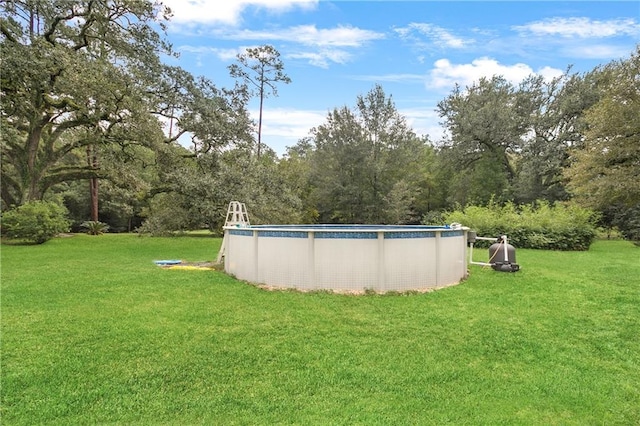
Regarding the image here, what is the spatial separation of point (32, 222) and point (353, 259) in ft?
38.0

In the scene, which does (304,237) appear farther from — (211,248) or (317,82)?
(317,82)

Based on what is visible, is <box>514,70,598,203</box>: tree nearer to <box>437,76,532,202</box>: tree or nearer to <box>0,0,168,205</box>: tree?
<box>437,76,532,202</box>: tree

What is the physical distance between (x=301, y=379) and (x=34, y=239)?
13543 mm

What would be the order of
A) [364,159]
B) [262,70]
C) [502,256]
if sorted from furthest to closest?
[364,159], [262,70], [502,256]

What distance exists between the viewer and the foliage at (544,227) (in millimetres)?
14133

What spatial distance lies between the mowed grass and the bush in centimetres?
737

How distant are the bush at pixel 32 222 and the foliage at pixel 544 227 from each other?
1431 centimetres

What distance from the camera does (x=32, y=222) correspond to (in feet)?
41.1

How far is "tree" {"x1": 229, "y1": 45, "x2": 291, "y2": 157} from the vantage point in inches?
899

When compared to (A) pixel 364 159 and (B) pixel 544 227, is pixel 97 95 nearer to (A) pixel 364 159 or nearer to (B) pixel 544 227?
(B) pixel 544 227

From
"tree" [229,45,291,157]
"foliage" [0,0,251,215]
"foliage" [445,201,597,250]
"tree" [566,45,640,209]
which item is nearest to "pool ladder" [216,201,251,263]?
"foliage" [0,0,251,215]

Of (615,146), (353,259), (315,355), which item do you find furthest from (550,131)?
(315,355)

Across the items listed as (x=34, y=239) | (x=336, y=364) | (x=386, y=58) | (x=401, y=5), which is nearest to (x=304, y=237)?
(x=336, y=364)

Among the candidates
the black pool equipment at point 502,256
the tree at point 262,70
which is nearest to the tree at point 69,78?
the tree at point 262,70
